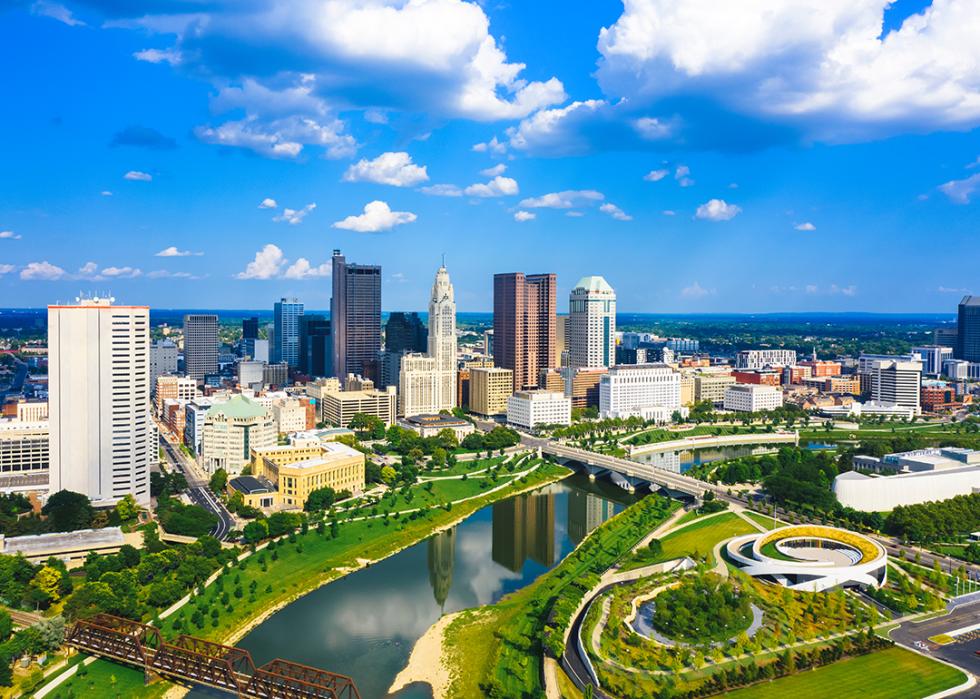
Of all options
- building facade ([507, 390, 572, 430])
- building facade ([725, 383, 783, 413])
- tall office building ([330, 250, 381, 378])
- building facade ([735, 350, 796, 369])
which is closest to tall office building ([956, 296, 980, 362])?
building facade ([735, 350, 796, 369])

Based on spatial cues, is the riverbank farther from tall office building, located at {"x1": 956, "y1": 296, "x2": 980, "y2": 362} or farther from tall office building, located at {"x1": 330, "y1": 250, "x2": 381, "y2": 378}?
tall office building, located at {"x1": 956, "y1": 296, "x2": 980, "y2": 362}

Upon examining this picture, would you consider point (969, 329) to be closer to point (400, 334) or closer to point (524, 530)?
point (400, 334)

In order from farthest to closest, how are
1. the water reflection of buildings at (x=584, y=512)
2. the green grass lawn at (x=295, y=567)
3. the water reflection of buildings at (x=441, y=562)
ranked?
1. the water reflection of buildings at (x=584, y=512)
2. the water reflection of buildings at (x=441, y=562)
3. the green grass lawn at (x=295, y=567)

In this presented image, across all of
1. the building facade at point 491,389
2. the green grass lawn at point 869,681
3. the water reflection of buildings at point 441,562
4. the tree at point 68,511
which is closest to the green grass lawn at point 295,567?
→ the water reflection of buildings at point 441,562

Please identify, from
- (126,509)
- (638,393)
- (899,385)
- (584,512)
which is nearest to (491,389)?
(638,393)

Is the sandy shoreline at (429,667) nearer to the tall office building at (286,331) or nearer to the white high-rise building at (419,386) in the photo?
the white high-rise building at (419,386)

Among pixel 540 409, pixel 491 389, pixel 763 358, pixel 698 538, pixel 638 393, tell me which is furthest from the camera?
pixel 763 358
